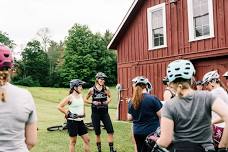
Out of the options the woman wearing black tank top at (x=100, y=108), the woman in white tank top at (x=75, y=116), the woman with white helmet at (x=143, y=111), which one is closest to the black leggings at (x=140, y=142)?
the woman with white helmet at (x=143, y=111)

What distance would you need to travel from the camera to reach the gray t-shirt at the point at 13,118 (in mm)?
3287

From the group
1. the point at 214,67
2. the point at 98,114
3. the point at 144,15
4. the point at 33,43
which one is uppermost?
the point at 33,43

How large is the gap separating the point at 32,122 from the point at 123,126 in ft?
47.6

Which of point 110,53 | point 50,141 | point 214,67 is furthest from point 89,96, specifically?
point 110,53

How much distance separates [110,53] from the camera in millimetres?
81500

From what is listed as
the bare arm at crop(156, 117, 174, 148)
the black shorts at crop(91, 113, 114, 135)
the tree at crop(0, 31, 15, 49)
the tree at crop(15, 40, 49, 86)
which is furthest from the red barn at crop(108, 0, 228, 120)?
the tree at crop(0, 31, 15, 49)

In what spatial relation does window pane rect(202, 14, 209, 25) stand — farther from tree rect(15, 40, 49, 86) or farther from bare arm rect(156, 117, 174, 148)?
tree rect(15, 40, 49, 86)

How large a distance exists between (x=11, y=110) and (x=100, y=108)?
7652 millimetres

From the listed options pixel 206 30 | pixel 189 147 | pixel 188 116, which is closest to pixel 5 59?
pixel 188 116

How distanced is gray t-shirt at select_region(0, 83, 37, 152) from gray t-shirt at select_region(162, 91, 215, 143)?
1274 millimetres

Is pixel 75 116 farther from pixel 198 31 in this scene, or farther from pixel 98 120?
pixel 198 31

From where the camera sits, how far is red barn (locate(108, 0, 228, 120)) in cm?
1541

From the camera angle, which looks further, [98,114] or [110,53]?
[110,53]

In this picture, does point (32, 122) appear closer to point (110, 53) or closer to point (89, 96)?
point (89, 96)
